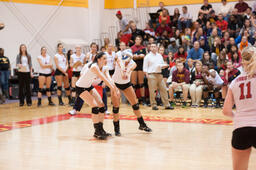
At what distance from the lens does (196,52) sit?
11922 mm

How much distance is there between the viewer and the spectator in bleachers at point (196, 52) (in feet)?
38.9

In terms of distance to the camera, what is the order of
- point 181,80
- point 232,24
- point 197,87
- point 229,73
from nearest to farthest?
1. point 229,73
2. point 197,87
3. point 181,80
4. point 232,24

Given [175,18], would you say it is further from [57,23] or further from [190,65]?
[57,23]

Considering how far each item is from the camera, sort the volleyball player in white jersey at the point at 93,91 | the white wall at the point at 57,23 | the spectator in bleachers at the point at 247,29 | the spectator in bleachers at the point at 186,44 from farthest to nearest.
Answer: the white wall at the point at 57,23
the spectator in bleachers at the point at 186,44
the spectator in bleachers at the point at 247,29
the volleyball player in white jersey at the point at 93,91

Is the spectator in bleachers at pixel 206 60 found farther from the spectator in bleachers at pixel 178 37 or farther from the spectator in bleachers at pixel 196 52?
the spectator in bleachers at pixel 178 37

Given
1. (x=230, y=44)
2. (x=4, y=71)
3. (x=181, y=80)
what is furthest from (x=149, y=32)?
(x=4, y=71)

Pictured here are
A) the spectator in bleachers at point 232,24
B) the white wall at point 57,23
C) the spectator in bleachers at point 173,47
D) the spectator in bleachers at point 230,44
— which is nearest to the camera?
the spectator in bleachers at point 230,44

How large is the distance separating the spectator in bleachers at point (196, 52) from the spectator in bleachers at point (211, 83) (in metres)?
1.22

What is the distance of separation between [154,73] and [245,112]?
24.3 feet

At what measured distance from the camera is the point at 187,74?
10.8 metres

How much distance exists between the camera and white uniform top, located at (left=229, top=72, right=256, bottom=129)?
306 cm

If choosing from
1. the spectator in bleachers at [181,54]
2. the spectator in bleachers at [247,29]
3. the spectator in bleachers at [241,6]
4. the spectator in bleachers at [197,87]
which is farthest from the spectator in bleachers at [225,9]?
the spectator in bleachers at [197,87]

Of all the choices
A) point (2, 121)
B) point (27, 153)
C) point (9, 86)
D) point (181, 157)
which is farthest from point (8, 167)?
point (9, 86)

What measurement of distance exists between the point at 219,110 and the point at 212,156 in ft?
16.9
